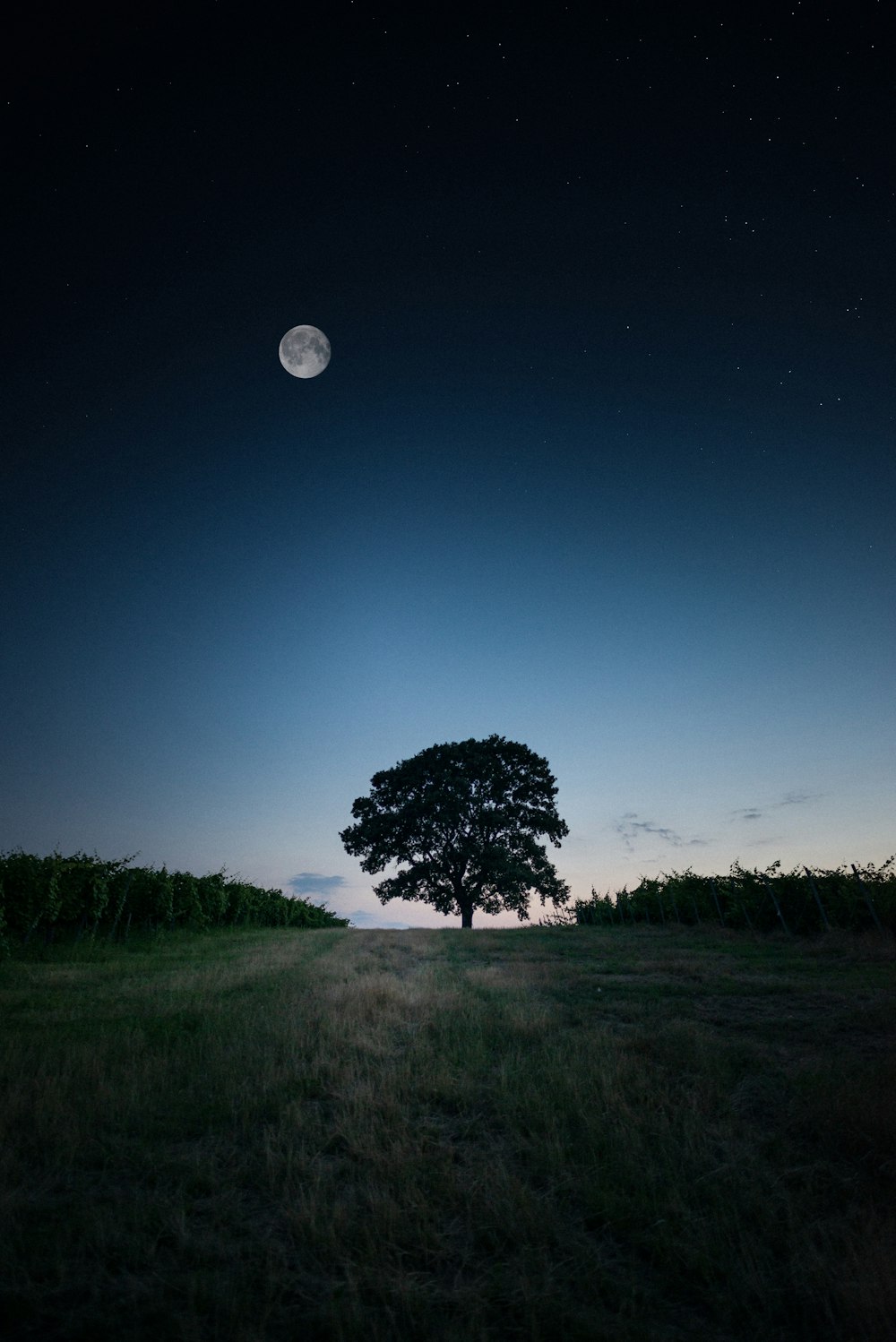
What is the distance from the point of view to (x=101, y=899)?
21.6 m

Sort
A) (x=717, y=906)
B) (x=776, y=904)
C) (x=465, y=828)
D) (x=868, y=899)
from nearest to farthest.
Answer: (x=868, y=899) < (x=776, y=904) < (x=717, y=906) < (x=465, y=828)

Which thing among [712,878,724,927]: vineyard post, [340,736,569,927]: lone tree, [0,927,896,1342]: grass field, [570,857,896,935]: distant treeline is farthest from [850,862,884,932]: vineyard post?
[340,736,569,927]: lone tree

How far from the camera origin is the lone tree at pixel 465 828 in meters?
37.0

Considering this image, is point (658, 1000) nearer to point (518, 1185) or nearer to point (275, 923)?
point (518, 1185)

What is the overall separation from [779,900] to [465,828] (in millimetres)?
19179

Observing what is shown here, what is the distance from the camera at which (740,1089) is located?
591 cm

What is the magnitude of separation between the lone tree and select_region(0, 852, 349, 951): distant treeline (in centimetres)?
913

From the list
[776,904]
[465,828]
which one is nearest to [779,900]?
[776,904]

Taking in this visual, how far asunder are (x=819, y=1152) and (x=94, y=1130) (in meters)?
5.83

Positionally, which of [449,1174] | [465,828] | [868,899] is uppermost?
[465,828]

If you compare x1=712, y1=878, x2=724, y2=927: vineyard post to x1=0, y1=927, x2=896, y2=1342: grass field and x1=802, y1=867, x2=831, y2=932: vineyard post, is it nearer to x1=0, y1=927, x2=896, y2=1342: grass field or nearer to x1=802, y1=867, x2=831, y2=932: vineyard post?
x1=802, y1=867, x2=831, y2=932: vineyard post

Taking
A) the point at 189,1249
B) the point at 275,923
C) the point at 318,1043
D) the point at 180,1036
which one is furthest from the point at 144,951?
the point at 275,923

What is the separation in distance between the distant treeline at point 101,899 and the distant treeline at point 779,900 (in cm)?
2240

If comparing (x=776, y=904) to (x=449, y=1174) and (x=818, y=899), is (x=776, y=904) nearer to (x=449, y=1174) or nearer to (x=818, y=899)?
(x=818, y=899)
